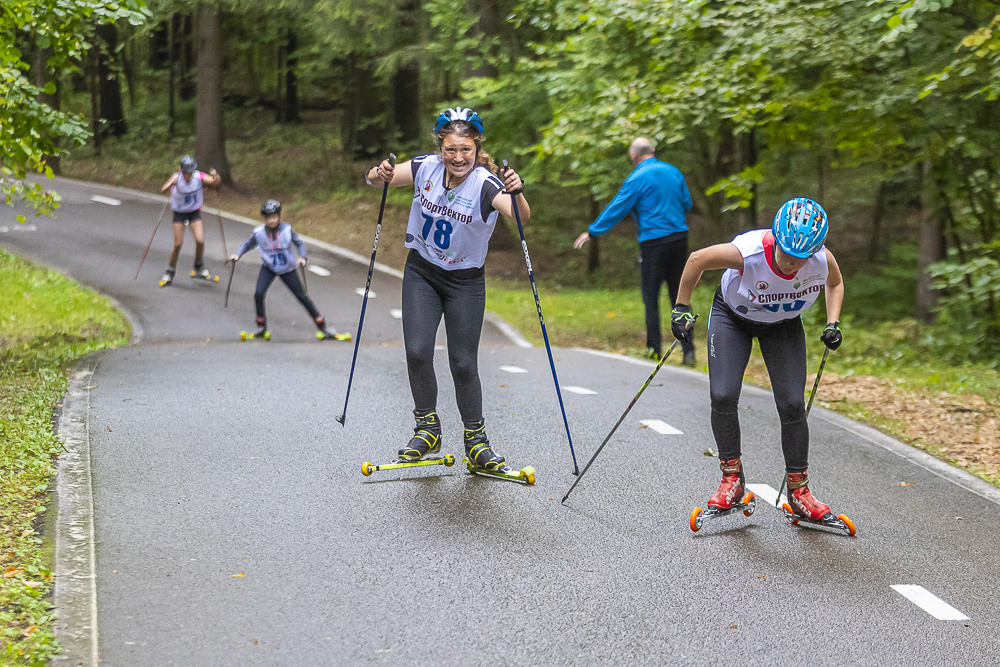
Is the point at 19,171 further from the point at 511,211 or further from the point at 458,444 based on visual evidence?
the point at 511,211

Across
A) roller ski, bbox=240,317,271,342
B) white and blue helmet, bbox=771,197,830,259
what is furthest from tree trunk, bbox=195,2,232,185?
white and blue helmet, bbox=771,197,830,259

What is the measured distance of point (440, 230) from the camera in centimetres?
603

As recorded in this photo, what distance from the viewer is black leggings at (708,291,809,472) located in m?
5.55

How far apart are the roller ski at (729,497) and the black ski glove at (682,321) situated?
0.82 m

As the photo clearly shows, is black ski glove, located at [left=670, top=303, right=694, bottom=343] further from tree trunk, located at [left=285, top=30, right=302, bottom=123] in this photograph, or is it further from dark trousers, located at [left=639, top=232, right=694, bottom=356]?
tree trunk, located at [left=285, top=30, right=302, bottom=123]

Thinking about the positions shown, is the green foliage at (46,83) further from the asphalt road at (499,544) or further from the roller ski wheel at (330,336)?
the roller ski wheel at (330,336)

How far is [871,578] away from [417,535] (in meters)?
2.33

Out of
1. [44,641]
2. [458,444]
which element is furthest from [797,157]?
[44,641]

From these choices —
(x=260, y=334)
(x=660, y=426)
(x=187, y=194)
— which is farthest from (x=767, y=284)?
(x=187, y=194)

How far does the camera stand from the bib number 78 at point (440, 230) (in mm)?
6008

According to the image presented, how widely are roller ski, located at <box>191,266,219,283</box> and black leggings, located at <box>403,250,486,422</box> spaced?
12454 mm

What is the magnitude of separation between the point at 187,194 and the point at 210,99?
11.3 metres

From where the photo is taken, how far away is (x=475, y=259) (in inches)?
242

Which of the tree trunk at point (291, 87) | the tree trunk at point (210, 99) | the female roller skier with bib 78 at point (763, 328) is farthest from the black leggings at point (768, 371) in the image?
the tree trunk at point (291, 87)
